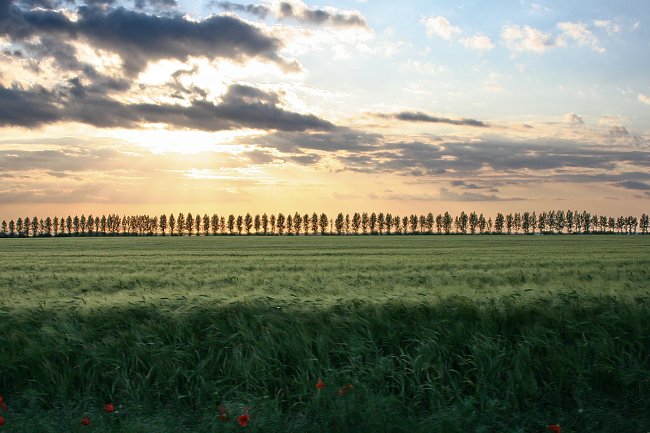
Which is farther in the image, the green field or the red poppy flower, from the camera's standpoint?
the green field

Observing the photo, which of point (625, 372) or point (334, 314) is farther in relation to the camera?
point (334, 314)

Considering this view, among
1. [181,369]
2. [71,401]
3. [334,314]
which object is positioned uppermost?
[334,314]

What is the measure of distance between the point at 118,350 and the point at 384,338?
422 centimetres

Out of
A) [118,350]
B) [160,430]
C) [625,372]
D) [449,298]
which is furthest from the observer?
[449,298]

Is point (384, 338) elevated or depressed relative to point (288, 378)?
elevated

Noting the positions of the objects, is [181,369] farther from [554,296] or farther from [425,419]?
[554,296]

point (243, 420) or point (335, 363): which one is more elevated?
point (335, 363)

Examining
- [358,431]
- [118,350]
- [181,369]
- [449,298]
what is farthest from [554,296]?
[118,350]

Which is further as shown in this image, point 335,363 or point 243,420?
point 335,363

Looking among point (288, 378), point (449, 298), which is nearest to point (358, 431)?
point (288, 378)

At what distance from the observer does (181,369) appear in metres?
7.69

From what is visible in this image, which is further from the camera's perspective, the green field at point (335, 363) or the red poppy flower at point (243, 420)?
the green field at point (335, 363)

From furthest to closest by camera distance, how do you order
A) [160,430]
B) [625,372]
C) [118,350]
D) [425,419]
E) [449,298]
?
[449,298] < [118,350] < [625,372] < [425,419] < [160,430]

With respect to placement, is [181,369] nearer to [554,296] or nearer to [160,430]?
[160,430]
